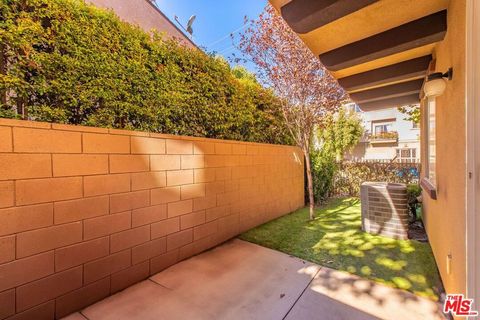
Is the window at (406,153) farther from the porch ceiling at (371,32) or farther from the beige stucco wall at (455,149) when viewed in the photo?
the beige stucco wall at (455,149)

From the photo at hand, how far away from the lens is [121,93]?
248cm

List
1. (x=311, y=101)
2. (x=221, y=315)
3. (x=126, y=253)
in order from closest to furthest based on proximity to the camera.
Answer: (x=221, y=315)
(x=126, y=253)
(x=311, y=101)

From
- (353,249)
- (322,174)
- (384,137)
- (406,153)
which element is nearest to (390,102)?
(322,174)

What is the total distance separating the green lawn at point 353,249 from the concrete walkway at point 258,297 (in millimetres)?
238

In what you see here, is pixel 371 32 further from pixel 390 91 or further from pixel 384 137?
pixel 384 137

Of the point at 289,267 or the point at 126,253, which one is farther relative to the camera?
the point at 289,267

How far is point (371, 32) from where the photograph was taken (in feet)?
7.89

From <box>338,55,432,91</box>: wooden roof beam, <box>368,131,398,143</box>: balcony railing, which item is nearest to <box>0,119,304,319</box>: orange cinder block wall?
<box>338,55,432,91</box>: wooden roof beam

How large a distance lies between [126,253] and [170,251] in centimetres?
59

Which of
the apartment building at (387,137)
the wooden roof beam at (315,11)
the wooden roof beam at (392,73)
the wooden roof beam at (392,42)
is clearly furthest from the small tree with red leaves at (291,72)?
the apartment building at (387,137)

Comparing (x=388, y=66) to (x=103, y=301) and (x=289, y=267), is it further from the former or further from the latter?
(x=103, y=301)

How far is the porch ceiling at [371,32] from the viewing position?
6.51 feet

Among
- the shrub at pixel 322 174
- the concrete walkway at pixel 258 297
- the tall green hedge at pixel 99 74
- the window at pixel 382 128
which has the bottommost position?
the concrete walkway at pixel 258 297

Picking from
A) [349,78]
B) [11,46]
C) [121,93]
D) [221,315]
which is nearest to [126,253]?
[221,315]
